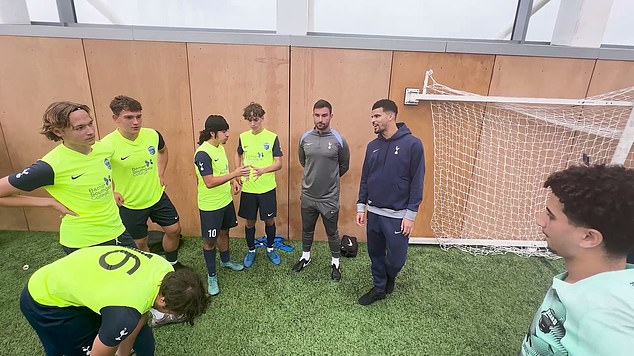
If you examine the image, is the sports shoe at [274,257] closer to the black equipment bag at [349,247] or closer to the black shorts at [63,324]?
the black equipment bag at [349,247]

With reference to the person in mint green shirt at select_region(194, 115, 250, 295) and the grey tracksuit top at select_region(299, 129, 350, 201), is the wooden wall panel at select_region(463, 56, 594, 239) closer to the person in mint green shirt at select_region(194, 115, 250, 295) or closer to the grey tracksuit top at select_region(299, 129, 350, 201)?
the grey tracksuit top at select_region(299, 129, 350, 201)

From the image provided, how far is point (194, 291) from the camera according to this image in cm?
149

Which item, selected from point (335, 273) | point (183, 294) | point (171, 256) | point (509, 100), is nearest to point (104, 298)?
point (183, 294)

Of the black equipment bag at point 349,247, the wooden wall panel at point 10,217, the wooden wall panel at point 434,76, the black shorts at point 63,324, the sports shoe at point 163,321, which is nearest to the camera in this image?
the black shorts at point 63,324

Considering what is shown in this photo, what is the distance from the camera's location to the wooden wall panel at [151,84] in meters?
3.31

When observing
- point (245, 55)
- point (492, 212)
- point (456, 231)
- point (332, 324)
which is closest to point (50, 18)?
point (245, 55)

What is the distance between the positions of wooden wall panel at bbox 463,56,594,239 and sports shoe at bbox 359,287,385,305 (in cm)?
155

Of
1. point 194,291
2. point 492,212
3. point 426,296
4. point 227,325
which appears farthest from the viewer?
point 492,212

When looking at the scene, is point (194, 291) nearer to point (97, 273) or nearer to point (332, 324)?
point (97, 273)

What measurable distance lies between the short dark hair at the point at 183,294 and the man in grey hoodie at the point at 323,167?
168cm

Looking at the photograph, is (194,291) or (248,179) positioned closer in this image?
(194,291)

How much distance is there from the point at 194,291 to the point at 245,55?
2493mm

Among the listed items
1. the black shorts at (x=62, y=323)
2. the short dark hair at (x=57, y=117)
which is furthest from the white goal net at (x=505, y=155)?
the black shorts at (x=62, y=323)

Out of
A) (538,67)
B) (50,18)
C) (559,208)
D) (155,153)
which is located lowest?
→ (155,153)
